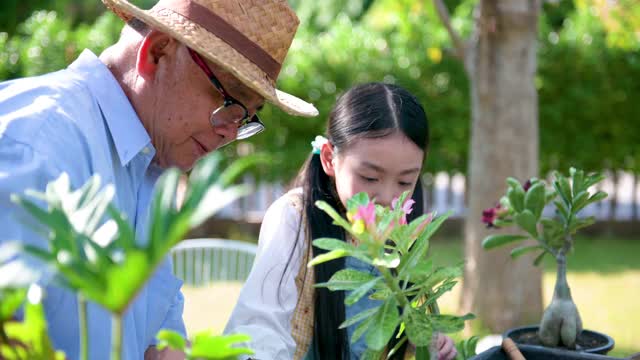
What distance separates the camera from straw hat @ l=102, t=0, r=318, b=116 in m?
1.55

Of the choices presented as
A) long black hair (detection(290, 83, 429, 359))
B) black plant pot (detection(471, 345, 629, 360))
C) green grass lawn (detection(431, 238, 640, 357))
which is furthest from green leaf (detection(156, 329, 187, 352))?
green grass lawn (detection(431, 238, 640, 357))

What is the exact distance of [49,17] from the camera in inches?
327

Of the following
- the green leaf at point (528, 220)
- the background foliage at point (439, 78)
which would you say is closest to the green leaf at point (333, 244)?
the green leaf at point (528, 220)

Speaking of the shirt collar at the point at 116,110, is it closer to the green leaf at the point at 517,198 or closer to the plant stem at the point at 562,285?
the green leaf at the point at 517,198

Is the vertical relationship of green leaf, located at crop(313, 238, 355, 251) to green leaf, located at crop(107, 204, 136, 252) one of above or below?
below

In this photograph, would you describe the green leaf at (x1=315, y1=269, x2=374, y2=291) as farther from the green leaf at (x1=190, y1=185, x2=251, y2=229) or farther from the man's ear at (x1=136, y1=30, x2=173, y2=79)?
the man's ear at (x1=136, y1=30, x2=173, y2=79)

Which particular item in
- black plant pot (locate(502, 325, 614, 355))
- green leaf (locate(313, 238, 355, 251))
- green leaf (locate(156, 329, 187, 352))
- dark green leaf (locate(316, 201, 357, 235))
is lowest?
black plant pot (locate(502, 325, 614, 355))

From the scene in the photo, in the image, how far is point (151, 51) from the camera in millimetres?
1609

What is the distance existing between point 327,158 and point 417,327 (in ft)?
2.86

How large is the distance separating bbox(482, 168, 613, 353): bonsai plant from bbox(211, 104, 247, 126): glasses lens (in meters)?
0.67

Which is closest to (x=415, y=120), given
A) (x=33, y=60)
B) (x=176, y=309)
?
(x=176, y=309)

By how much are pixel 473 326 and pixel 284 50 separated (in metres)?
3.58

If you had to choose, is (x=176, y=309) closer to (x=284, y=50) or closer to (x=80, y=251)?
(x=284, y=50)

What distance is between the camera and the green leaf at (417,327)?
120 cm
